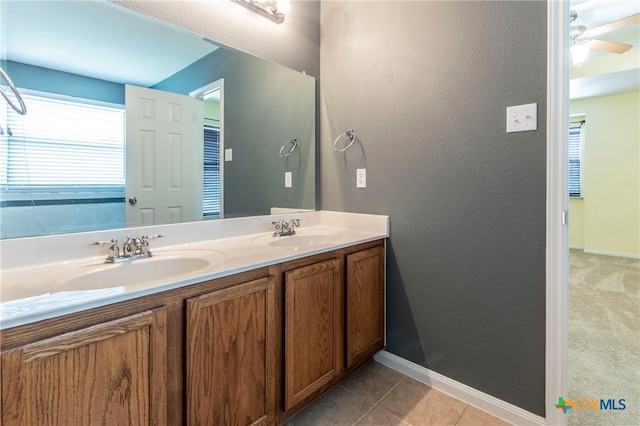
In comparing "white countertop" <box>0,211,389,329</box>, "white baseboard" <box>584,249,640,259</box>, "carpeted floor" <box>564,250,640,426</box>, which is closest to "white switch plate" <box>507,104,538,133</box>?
"white countertop" <box>0,211,389,329</box>

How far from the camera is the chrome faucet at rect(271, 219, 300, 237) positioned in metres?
1.74

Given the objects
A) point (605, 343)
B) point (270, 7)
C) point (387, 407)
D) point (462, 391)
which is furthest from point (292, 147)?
point (605, 343)

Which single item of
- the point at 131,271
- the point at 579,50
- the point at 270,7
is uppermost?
the point at 579,50

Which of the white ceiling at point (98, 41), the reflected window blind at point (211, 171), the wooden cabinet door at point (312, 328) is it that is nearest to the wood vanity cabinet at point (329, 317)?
the wooden cabinet door at point (312, 328)

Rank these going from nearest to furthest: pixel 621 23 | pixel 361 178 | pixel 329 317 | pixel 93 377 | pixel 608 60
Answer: pixel 93 377, pixel 329 317, pixel 361 178, pixel 621 23, pixel 608 60

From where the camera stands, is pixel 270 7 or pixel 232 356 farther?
pixel 270 7

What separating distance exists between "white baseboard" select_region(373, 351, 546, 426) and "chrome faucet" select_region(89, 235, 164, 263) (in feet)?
4.50

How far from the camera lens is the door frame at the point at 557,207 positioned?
1.21 m

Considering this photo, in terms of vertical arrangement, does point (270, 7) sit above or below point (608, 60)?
below

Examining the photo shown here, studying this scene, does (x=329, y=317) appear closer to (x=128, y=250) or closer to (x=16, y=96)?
(x=128, y=250)

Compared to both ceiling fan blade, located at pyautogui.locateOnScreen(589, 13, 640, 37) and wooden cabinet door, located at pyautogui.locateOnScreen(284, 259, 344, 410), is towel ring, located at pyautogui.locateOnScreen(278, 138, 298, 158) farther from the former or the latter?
ceiling fan blade, located at pyautogui.locateOnScreen(589, 13, 640, 37)

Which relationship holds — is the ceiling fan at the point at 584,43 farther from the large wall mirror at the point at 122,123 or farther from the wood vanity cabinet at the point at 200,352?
the wood vanity cabinet at the point at 200,352

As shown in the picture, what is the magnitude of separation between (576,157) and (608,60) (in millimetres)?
1497

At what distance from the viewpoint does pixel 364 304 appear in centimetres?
160
